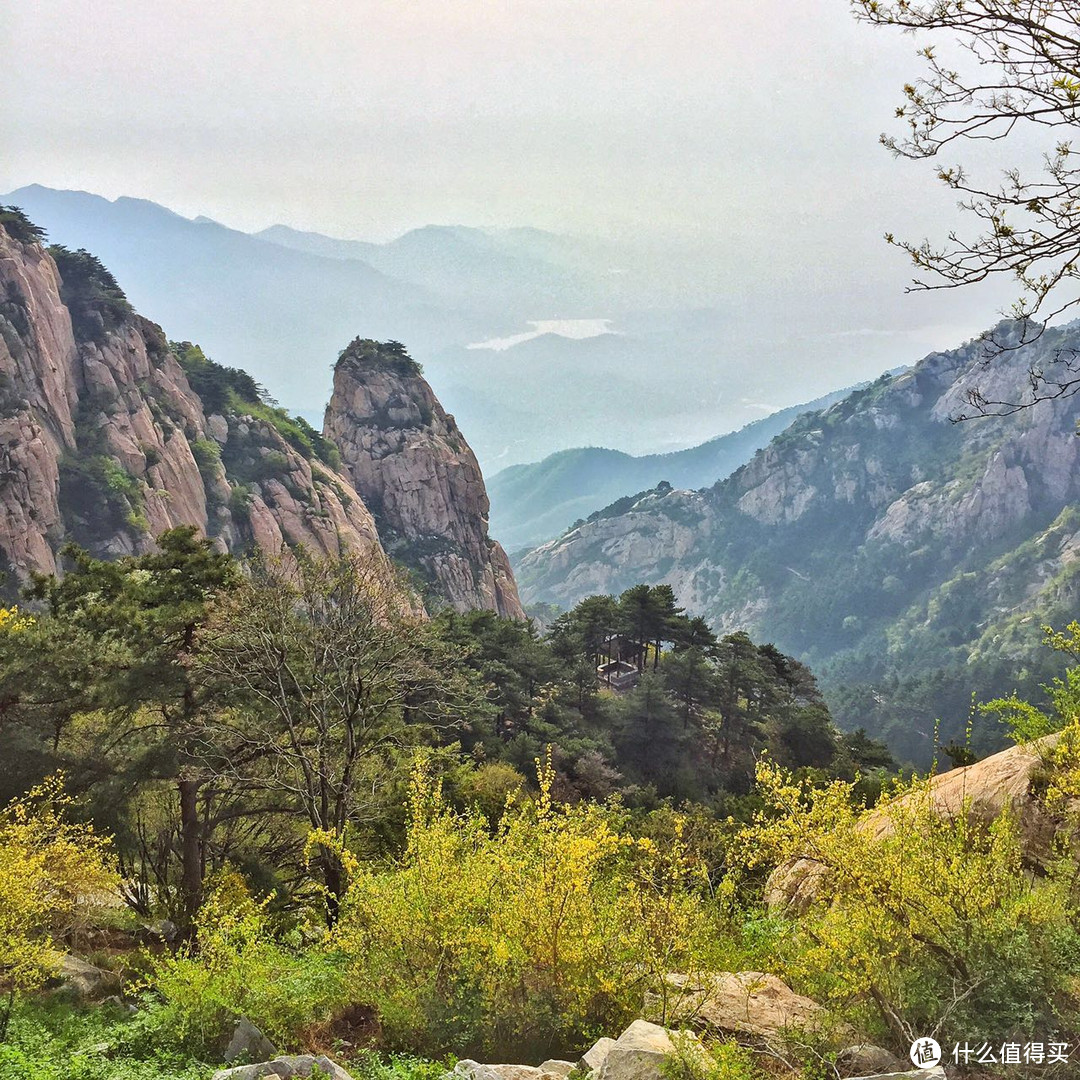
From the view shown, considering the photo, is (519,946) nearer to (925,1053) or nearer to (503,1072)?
(503,1072)

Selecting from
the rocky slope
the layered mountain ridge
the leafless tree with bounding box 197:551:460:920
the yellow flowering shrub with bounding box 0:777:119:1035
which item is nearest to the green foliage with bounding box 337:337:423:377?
the layered mountain ridge

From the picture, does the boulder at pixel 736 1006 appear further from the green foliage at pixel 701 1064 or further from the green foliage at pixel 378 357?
the green foliage at pixel 378 357

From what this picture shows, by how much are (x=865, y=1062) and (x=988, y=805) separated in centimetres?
388

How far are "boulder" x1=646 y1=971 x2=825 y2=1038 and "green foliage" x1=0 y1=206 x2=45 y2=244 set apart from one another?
57.6 metres

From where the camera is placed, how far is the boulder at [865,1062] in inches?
197

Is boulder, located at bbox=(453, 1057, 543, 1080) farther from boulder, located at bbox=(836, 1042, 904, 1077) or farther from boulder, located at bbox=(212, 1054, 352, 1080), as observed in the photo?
boulder, located at bbox=(836, 1042, 904, 1077)

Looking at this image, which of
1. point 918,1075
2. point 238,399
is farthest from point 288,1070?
point 238,399

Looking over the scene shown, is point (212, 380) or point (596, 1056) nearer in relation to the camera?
point (596, 1056)

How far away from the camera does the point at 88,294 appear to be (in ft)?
175

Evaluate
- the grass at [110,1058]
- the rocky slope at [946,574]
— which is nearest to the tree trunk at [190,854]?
the grass at [110,1058]

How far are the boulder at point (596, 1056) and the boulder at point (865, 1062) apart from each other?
5.21 feet

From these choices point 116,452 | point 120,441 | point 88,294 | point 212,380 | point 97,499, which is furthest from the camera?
point 212,380

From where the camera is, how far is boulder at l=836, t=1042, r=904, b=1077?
5.01 meters

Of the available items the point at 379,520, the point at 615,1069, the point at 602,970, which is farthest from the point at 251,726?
the point at 379,520
